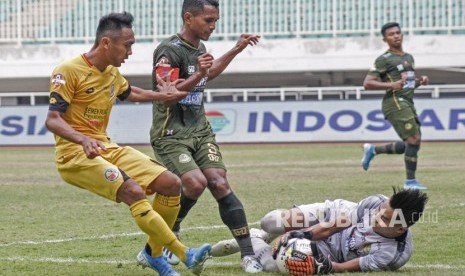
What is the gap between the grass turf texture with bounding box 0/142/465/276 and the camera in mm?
8547

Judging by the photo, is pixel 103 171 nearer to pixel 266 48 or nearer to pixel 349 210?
pixel 349 210

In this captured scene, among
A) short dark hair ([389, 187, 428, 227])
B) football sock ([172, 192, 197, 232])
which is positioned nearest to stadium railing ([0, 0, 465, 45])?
football sock ([172, 192, 197, 232])

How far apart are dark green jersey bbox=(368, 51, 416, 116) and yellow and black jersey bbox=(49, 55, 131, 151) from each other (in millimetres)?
8429

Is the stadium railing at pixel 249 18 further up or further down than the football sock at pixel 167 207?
further down

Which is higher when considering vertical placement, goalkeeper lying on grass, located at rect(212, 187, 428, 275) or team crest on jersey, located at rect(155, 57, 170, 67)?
team crest on jersey, located at rect(155, 57, 170, 67)

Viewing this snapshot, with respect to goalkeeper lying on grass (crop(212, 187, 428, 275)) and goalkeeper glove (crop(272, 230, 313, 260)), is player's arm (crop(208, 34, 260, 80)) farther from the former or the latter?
goalkeeper glove (crop(272, 230, 313, 260))

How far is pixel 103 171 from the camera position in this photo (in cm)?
766

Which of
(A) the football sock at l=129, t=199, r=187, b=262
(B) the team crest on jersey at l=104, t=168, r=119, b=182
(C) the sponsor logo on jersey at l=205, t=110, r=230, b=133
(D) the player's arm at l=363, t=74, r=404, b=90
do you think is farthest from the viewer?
(C) the sponsor logo on jersey at l=205, t=110, r=230, b=133

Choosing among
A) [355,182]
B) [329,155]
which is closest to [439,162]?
[329,155]

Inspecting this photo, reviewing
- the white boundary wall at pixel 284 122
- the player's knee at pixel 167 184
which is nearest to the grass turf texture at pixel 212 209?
the player's knee at pixel 167 184

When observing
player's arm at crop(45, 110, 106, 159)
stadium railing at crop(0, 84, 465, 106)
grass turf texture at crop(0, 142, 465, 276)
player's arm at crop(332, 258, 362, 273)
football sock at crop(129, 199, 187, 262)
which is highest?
player's arm at crop(45, 110, 106, 159)

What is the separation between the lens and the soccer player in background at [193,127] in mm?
8414

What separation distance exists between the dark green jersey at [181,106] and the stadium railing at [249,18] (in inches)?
1030

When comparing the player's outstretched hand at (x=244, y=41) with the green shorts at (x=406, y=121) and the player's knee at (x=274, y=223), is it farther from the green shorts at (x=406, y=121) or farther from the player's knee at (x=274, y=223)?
the green shorts at (x=406, y=121)
